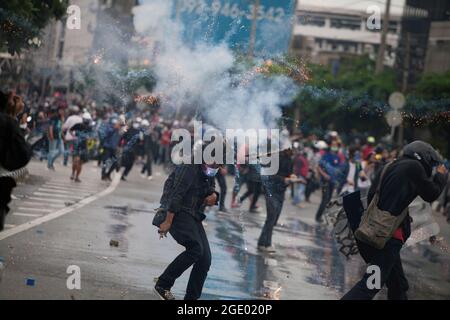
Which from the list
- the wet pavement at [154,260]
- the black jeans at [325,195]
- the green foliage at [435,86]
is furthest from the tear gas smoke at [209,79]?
the green foliage at [435,86]

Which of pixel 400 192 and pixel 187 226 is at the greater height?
pixel 400 192

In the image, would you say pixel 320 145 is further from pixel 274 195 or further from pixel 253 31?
pixel 274 195

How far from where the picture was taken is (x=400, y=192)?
880cm

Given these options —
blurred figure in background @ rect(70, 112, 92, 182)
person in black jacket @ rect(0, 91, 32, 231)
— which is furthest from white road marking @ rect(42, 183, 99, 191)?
person in black jacket @ rect(0, 91, 32, 231)

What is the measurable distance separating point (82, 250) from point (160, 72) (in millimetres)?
5639

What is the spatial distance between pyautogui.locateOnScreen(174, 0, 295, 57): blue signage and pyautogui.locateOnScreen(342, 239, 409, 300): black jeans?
251 inches

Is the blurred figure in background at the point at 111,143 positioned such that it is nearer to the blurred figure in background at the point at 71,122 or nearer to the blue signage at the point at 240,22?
the blurred figure in background at the point at 71,122

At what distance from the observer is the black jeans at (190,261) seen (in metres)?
8.98

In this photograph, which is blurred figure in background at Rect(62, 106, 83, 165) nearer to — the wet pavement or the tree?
the tree

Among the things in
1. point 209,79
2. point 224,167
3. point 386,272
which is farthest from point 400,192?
point 224,167

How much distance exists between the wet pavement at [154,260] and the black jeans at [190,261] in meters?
0.35

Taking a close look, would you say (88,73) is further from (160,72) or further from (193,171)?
(193,171)

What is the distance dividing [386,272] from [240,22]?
7.52 meters
